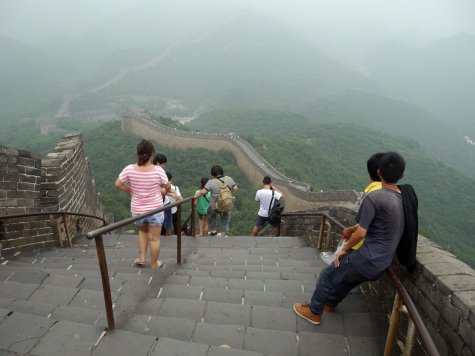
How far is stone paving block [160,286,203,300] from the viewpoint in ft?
10.00

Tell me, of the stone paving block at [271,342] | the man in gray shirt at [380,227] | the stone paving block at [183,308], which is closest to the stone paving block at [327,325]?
the stone paving block at [271,342]

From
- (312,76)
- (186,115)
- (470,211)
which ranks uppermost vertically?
(312,76)

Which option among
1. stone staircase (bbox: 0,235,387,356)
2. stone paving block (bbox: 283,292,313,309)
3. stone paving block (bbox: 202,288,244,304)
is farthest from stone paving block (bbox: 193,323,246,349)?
stone paving block (bbox: 283,292,313,309)

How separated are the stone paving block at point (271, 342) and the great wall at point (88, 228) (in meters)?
0.77

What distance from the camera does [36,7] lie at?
19612 centimetres

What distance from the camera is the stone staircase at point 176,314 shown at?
2.11m

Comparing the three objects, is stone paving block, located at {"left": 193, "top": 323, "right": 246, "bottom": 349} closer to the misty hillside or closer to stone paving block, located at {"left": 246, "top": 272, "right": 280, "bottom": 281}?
stone paving block, located at {"left": 246, "top": 272, "right": 280, "bottom": 281}

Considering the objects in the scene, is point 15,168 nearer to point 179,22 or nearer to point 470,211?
point 470,211

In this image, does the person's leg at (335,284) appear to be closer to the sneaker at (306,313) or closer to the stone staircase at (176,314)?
the sneaker at (306,313)

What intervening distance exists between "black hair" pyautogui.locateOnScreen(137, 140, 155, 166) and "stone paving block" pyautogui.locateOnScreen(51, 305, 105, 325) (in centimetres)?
153

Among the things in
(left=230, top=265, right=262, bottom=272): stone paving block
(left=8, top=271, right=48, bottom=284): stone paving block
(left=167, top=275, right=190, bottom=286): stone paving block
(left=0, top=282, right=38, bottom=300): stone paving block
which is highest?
(left=0, top=282, right=38, bottom=300): stone paving block

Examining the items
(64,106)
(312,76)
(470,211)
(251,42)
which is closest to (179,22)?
(251,42)

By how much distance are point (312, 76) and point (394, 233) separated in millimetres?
121817

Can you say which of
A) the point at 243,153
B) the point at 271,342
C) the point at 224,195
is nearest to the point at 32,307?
the point at 271,342
